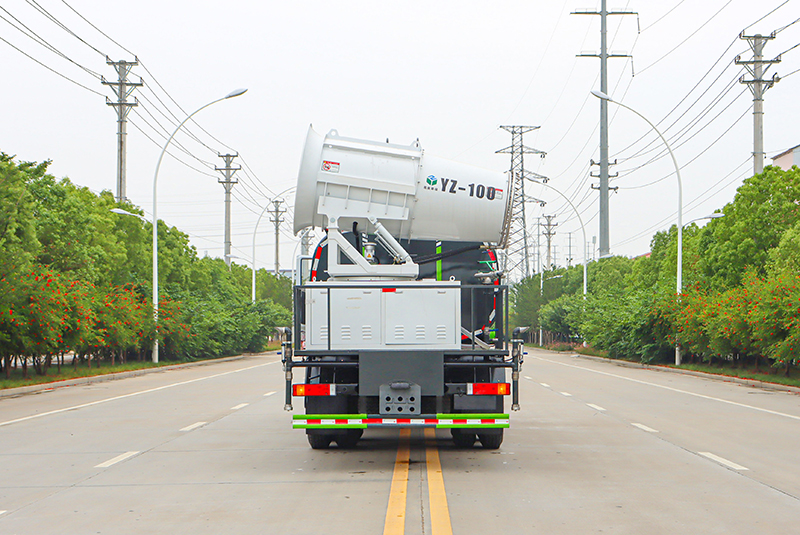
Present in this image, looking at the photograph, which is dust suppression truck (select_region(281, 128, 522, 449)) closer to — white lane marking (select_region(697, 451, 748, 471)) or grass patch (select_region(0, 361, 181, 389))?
white lane marking (select_region(697, 451, 748, 471))

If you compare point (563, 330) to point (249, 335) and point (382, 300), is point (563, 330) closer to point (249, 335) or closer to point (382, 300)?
point (249, 335)

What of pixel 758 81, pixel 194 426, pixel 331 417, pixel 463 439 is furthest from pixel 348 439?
pixel 758 81

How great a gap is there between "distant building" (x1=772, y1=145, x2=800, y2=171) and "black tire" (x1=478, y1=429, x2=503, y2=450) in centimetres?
6976

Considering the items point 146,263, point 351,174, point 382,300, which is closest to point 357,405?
point 382,300

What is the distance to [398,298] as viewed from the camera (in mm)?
10328

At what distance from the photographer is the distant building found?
7569 centimetres

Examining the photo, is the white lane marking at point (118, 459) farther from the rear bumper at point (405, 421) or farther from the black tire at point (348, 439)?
the black tire at point (348, 439)

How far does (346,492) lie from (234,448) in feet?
12.6

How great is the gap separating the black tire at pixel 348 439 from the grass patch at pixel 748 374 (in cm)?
1845

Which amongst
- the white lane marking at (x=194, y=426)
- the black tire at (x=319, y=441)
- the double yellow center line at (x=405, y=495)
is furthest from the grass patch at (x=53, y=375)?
the double yellow center line at (x=405, y=495)

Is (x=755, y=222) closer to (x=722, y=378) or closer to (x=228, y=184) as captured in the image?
(x=722, y=378)

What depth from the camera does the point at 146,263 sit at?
48562mm

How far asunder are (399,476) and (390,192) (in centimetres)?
383

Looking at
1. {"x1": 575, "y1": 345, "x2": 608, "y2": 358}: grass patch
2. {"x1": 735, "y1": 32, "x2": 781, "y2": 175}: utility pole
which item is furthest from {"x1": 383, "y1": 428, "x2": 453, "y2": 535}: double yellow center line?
{"x1": 575, "y1": 345, "x2": 608, "y2": 358}: grass patch
